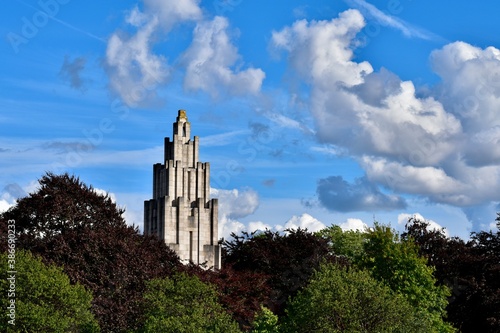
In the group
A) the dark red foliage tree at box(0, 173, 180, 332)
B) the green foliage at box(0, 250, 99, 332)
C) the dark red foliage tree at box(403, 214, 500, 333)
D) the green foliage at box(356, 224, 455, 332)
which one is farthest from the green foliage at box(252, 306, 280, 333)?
the dark red foliage tree at box(403, 214, 500, 333)

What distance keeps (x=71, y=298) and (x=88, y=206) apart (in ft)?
56.3

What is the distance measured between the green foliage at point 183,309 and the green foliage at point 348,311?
346cm

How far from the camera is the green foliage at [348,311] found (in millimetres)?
43250

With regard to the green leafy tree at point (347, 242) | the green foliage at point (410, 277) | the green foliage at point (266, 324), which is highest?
the green leafy tree at point (347, 242)

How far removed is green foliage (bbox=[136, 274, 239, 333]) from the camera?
139ft

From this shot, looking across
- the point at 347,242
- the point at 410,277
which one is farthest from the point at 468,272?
the point at 347,242

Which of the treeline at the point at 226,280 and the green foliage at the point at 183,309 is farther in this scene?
the treeline at the point at 226,280

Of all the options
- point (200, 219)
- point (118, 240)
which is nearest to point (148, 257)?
point (118, 240)

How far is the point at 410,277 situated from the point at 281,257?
50.9 feet

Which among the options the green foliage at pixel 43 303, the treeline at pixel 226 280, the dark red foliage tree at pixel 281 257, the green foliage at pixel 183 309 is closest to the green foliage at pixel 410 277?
the treeline at pixel 226 280

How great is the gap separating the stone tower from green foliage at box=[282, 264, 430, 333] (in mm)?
40724

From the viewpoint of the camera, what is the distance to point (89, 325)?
4762 cm

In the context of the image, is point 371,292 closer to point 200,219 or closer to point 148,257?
point 148,257

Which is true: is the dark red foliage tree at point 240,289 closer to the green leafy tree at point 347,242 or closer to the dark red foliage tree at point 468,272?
the dark red foliage tree at point 468,272
